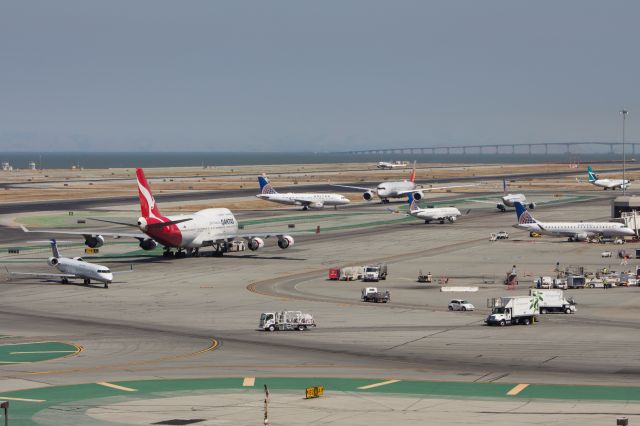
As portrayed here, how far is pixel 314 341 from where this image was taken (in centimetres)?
7762

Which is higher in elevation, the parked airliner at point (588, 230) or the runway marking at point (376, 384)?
the parked airliner at point (588, 230)

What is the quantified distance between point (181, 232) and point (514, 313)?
54.3m

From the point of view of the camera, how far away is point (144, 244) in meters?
127

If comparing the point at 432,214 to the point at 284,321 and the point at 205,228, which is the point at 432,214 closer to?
the point at 205,228

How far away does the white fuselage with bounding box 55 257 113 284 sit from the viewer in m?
108

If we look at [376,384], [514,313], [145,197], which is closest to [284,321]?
[514,313]

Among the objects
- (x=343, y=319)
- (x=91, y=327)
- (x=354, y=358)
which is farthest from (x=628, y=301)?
(x=91, y=327)

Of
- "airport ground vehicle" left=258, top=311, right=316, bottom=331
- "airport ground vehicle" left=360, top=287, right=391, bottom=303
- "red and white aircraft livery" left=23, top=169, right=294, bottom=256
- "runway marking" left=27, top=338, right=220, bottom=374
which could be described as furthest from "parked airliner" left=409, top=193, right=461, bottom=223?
"runway marking" left=27, top=338, right=220, bottom=374

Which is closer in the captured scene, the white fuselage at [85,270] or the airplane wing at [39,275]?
the white fuselage at [85,270]

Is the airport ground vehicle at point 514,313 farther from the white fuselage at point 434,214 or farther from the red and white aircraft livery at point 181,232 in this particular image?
the white fuselage at point 434,214

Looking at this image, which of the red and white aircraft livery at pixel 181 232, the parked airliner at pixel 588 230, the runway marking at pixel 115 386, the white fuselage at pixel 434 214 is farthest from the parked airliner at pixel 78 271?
the white fuselage at pixel 434 214

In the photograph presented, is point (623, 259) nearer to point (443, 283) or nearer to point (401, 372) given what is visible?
point (443, 283)

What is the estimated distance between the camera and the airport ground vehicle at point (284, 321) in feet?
272

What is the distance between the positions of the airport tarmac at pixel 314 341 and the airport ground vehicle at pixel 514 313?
1062 millimetres
